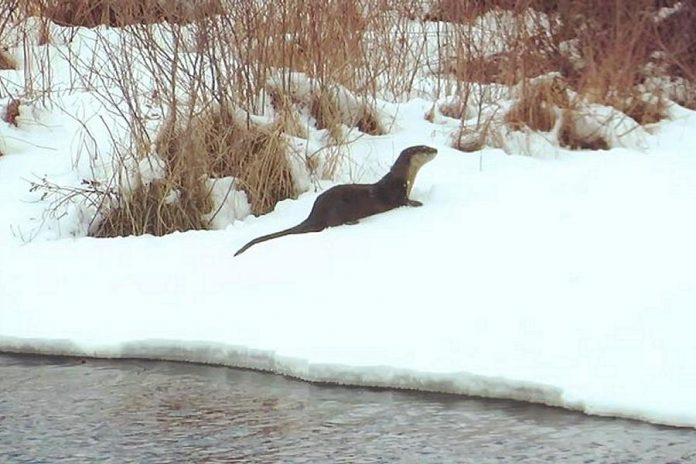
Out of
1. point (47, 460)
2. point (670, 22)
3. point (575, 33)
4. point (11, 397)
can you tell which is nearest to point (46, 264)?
point (11, 397)

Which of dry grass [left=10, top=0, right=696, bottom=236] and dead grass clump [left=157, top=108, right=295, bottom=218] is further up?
dry grass [left=10, top=0, right=696, bottom=236]

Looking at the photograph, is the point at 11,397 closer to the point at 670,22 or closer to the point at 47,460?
the point at 47,460

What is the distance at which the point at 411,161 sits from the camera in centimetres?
665

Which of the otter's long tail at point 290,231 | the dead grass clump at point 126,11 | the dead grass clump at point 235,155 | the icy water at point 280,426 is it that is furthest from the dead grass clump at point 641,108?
the icy water at point 280,426

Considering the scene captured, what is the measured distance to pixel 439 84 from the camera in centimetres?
800

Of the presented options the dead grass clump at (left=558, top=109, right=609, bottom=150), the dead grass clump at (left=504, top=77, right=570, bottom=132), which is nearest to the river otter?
the dead grass clump at (left=504, top=77, right=570, bottom=132)

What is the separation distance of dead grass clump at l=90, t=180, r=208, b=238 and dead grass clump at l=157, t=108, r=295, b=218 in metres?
0.11

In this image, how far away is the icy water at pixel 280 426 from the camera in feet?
13.1

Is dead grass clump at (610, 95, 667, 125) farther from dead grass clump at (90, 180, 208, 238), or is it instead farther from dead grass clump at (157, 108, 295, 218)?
dead grass clump at (90, 180, 208, 238)

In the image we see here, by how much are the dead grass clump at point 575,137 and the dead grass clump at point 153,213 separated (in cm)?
211

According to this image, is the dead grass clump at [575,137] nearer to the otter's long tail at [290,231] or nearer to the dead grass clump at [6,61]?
the otter's long tail at [290,231]

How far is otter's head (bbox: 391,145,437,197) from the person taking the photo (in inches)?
259

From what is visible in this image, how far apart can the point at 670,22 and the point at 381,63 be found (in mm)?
1814

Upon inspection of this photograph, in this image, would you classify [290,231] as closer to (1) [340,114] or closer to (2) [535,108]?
(1) [340,114]
